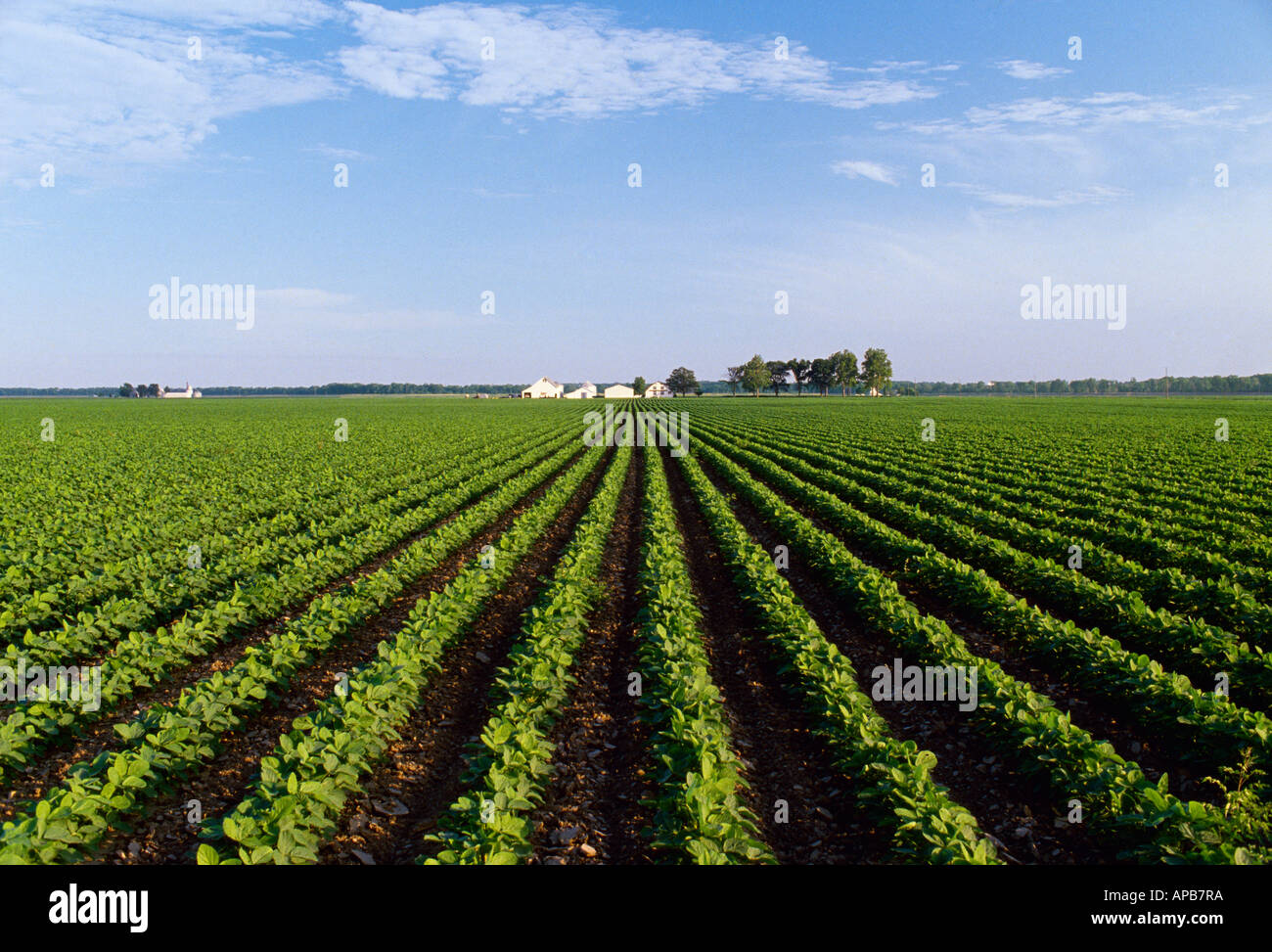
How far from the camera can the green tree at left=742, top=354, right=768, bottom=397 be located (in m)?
162

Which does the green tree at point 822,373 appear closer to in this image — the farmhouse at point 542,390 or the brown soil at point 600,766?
the farmhouse at point 542,390

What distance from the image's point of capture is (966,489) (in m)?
18.8

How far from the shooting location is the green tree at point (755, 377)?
162 meters

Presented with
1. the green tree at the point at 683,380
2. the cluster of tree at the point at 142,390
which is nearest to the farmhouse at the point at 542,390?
the green tree at the point at 683,380

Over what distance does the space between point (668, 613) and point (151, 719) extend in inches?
212

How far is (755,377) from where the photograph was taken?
162250 millimetres

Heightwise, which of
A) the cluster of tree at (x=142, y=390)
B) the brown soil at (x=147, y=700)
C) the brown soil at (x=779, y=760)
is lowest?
the brown soil at (x=779, y=760)

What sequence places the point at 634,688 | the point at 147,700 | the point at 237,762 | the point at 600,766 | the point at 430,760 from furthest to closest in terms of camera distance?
1. the point at 634,688
2. the point at 147,700
3. the point at 430,760
4. the point at 600,766
5. the point at 237,762

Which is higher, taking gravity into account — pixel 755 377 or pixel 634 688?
pixel 755 377

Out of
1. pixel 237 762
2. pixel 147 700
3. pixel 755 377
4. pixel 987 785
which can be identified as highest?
pixel 755 377

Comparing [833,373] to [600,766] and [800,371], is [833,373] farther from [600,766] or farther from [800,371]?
[600,766]

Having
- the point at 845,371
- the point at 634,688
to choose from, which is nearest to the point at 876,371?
the point at 845,371

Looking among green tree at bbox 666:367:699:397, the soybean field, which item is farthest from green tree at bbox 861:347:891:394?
the soybean field
